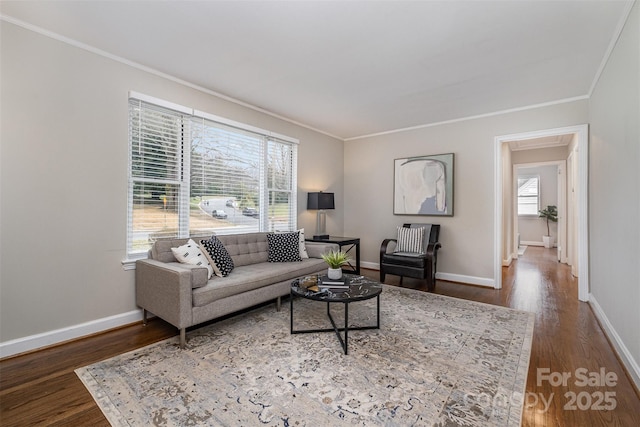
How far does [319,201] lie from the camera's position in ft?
16.1

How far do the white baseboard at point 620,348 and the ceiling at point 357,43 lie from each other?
2478mm

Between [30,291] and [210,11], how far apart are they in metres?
2.64

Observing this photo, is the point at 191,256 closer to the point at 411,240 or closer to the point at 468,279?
the point at 411,240

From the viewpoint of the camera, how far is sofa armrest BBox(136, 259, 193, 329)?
7.87ft

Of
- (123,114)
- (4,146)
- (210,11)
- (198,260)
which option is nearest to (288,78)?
(210,11)

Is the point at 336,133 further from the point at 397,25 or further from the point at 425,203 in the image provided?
the point at 397,25

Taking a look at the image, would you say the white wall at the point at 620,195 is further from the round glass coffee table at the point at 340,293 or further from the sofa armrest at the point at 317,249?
the sofa armrest at the point at 317,249

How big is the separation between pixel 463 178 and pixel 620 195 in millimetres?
2375

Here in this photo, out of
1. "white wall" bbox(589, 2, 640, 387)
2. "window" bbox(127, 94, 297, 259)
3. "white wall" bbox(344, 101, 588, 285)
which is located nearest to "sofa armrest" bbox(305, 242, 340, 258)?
"window" bbox(127, 94, 297, 259)

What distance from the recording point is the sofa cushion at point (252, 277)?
2.56m

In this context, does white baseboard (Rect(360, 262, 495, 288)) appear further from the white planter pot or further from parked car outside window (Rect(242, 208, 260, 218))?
parked car outside window (Rect(242, 208, 260, 218))

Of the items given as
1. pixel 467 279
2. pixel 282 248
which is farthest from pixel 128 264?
pixel 467 279

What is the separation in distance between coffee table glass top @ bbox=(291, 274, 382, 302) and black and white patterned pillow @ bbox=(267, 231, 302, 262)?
897 millimetres

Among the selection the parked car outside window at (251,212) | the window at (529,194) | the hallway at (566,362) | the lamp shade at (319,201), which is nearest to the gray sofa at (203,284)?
the parked car outside window at (251,212)
